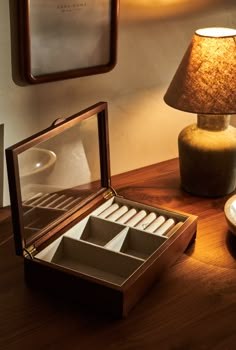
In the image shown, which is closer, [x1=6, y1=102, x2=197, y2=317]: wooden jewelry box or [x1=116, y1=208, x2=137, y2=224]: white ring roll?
[x1=6, y1=102, x2=197, y2=317]: wooden jewelry box

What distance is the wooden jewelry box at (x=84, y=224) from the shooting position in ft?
3.31

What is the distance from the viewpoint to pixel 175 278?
1.11m

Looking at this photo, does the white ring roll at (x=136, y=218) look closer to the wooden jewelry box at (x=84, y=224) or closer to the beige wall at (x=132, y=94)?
the wooden jewelry box at (x=84, y=224)

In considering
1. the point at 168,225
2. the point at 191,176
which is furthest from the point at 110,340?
the point at 191,176

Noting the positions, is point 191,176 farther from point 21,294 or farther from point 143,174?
point 21,294

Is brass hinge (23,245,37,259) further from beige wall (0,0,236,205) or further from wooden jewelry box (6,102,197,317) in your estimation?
beige wall (0,0,236,205)

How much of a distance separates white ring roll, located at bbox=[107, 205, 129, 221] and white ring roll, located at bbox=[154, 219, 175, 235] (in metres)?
0.09

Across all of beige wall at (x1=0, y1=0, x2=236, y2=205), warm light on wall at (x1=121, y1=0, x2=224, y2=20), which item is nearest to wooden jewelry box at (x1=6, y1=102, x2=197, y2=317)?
beige wall at (x1=0, y1=0, x2=236, y2=205)

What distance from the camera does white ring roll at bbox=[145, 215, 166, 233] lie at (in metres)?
1.18

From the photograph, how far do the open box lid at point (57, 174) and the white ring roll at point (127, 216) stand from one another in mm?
70

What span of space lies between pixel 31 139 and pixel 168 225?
1.15 feet

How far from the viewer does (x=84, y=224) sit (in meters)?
1.18

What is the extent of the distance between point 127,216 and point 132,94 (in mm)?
401

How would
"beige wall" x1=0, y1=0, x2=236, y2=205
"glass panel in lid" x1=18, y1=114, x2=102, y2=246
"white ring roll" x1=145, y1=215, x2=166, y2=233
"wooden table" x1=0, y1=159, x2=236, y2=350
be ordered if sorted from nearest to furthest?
"wooden table" x1=0, y1=159, x2=236, y2=350
"glass panel in lid" x1=18, y1=114, x2=102, y2=246
"white ring roll" x1=145, y1=215, x2=166, y2=233
"beige wall" x1=0, y1=0, x2=236, y2=205
